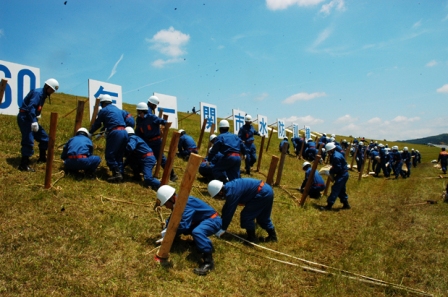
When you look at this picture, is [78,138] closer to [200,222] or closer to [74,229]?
[74,229]

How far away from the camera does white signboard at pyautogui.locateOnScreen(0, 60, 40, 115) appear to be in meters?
8.94

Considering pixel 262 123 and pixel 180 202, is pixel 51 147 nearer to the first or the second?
pixel 180 202

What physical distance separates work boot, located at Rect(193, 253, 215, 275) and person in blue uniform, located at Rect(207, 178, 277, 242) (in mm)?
860

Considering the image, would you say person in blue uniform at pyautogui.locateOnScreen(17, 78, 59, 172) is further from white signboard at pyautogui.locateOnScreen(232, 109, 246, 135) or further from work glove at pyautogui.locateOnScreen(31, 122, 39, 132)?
white signboard at pyautogui.locateOnScreen(232, 109, 246, 135)

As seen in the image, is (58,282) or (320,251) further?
(320,251)

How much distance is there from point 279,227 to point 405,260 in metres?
2.54

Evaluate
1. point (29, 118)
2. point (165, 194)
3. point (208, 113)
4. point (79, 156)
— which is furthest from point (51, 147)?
point (208, 113)

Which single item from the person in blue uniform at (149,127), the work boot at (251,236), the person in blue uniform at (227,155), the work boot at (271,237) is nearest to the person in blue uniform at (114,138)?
the person in blue uniform at (149,127)

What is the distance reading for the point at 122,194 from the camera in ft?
23.8

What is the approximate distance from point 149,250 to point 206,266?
3.10 feet

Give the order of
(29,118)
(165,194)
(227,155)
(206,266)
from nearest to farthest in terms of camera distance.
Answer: (206,266)
(165,194)
(29,118)
(227,155)

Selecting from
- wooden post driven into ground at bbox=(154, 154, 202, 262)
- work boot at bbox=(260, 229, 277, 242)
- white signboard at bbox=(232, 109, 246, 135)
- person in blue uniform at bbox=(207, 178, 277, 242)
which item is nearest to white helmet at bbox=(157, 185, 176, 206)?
wooden post driven into ground at bbox=(154, 154, 202, 262)

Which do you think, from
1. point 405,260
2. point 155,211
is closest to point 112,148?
point 155,211

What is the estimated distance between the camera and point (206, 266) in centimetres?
485
